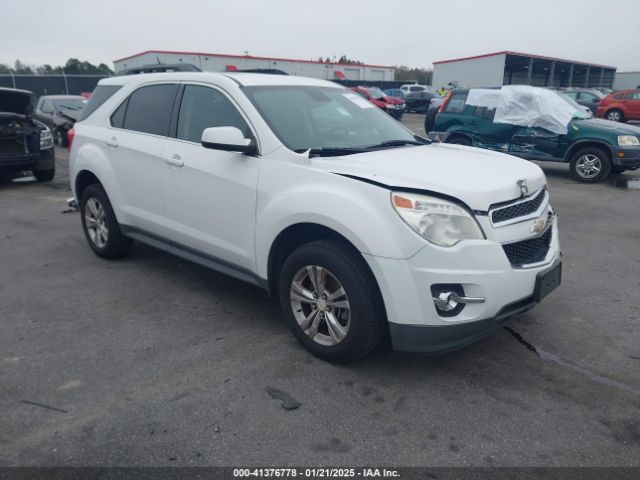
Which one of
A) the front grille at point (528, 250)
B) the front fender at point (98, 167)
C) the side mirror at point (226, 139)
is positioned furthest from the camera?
the front fender at point (98, 167)

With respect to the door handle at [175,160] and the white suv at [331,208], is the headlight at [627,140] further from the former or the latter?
the door handle at [175,160]

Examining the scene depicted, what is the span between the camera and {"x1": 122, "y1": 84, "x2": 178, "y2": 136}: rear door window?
14.5ft

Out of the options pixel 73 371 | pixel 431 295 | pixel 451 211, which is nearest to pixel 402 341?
pixel 431 295

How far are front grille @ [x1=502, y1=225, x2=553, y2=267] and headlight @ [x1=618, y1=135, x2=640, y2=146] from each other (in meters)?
7.64

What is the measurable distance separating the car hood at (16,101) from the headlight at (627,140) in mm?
10851

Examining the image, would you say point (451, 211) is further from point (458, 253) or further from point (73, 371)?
point (73, 371)

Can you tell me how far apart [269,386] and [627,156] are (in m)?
9.21

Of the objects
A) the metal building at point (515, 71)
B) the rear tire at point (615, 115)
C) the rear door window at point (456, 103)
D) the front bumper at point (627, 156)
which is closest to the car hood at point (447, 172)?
the front bumper at point (627, 156)

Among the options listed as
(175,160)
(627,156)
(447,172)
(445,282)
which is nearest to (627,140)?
(627,156)

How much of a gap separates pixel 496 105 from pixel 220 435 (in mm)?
9680

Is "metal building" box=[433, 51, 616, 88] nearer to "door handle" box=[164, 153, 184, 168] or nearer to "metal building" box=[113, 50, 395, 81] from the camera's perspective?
"metal building" box=[113, 50, 395, 81]

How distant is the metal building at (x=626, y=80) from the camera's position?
51969 mm

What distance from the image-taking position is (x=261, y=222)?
3.49 meters

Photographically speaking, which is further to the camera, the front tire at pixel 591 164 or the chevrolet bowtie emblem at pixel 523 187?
the front tire at pixel 591 164
